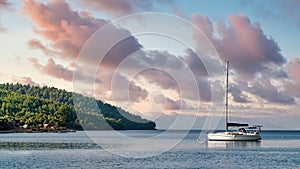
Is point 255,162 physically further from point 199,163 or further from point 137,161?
point 137,161

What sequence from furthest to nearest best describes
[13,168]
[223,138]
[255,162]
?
[223,138], [255,162], [13,168]

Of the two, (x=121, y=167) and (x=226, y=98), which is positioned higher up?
(x=226, y=98)

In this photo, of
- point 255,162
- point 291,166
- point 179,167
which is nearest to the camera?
point 179,167

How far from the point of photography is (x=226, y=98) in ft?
463

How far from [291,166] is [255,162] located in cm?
713

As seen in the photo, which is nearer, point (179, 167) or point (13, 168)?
point (13, 168)

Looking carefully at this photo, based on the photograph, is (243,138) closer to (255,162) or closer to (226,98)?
(226,98)

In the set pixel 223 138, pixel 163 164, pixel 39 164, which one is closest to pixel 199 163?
pixel 163 164

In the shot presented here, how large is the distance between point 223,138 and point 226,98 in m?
11.1

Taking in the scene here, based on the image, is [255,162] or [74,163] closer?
[74,163]

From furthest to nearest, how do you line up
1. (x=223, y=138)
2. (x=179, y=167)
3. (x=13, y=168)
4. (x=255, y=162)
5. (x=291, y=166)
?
(x=223, y=138) → (x=255, y=162) → (x=291, y=166) → (x=179, y=167) → (x=13, y=168)

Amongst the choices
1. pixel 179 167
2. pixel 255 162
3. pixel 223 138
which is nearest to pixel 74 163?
pixel 179 167

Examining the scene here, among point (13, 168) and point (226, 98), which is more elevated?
point (226, 98)

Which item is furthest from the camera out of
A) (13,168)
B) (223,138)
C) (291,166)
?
(223,138)
